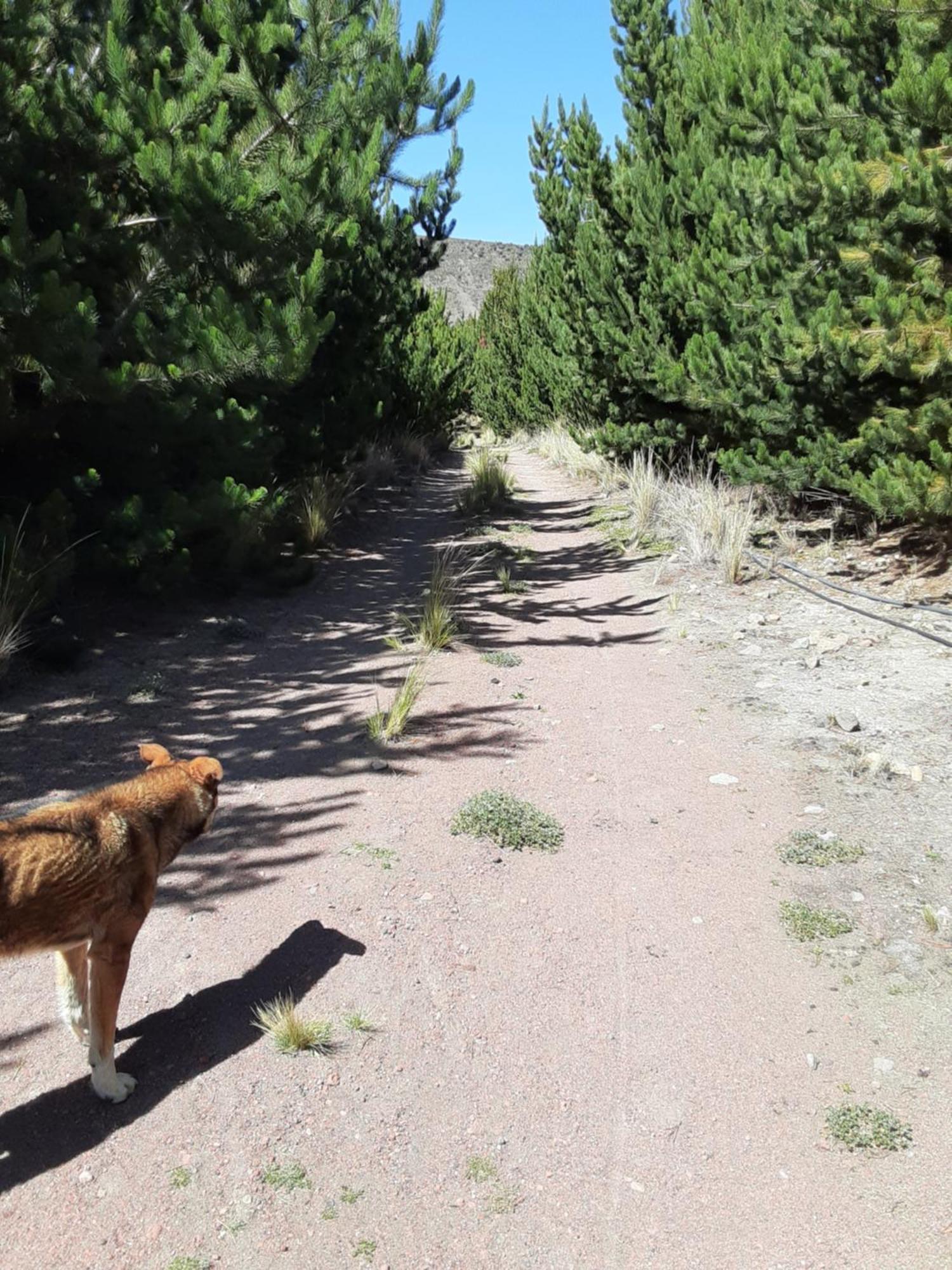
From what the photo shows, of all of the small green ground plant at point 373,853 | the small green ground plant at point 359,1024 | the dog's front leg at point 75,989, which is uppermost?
the dog's front leg at point 75,989

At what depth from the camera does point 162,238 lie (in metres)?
6.56

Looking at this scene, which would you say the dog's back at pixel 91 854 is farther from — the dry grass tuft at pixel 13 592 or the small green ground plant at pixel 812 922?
the dry grass tuft at pixel 13 592

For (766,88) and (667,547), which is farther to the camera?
(667,547)

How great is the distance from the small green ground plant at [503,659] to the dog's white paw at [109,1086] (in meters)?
4.51

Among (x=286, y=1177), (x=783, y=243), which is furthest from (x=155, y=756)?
(x=783, y=243)

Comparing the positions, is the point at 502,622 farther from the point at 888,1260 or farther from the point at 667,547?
the point at 888,1260

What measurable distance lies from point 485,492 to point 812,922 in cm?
1174

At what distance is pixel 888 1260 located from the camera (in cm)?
222

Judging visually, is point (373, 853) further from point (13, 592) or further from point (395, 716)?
point (13, 592)

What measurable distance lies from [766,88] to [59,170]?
562 centimetres

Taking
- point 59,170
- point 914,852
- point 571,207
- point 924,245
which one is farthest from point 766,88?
point 571,207

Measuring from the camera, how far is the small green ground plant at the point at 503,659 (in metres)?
7.02

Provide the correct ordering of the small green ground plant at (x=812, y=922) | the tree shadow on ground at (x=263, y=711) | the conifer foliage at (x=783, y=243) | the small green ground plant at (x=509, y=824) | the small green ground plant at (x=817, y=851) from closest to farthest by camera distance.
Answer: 1. the small green ground plant at (x=812, y=922)
2. the small green ground plant at (x=817, y=851)
3. the small green ground plant at (x=509, y=824)
4. the tree shadow on ground at (x=263, y=711)
5. the conifer foliage at (x=783, y=243)

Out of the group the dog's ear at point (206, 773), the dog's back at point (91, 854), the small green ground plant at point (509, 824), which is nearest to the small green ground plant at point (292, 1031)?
the dog's back at point (91, 854)
